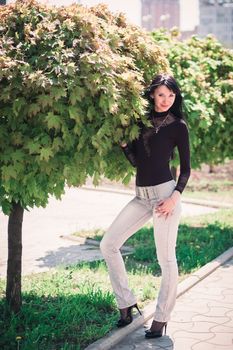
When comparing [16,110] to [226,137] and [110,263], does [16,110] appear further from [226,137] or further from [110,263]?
[226,137]

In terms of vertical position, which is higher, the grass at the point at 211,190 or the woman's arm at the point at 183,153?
the woman's arm at the point at 183,153

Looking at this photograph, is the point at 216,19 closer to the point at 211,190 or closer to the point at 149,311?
the point at 211,190

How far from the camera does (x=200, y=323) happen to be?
193 inches

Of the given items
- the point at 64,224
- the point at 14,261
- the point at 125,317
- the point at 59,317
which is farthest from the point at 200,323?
the point at 64,224

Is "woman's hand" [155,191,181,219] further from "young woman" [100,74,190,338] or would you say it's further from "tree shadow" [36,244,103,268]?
"tree shadow" [36,244,103,268]

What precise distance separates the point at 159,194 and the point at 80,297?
1.61 m

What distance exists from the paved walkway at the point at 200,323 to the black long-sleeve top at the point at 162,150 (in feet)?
4.44

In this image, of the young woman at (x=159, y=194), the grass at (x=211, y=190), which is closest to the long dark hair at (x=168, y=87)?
the young woman at (x=159, y=194)

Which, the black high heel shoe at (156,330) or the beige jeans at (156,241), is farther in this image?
the black high heel shoe at (156,330)

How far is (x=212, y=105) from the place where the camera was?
25.3 ft

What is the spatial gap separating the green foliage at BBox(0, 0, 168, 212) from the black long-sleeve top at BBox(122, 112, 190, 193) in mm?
171

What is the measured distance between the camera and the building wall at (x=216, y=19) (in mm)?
171875

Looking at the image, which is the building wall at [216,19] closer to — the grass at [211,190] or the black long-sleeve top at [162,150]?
the grass at [211,190]

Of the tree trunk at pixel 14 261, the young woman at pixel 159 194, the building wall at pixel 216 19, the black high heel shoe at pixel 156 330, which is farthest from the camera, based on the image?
the building wall at pixel 216 19
